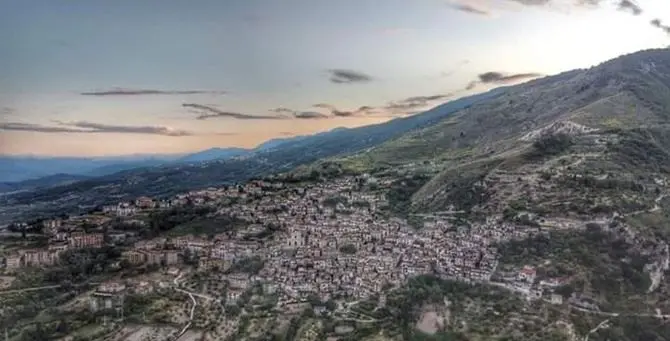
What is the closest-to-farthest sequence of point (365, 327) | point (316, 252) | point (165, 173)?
point (365, 327), point (316, 252), point (165, 173)

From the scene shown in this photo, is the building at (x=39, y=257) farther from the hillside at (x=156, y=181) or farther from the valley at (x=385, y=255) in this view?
the hillside at (x=156, y=181)

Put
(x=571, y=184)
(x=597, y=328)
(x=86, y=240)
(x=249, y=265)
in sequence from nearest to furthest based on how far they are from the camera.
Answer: (x=597, y=328) → (x=249, y=265) → (x=86, y=240) → (x=571, y=184)

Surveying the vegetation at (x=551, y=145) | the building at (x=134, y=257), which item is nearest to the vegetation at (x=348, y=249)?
the building at (x=134, y=257)

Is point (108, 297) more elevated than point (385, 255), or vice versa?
point (385, 255)

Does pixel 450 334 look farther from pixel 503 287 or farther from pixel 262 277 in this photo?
Answer: pixel 262 277

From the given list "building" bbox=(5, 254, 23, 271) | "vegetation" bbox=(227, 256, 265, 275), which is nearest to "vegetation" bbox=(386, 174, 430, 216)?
"vegetation" bbox=(227, 256, 265, 275)

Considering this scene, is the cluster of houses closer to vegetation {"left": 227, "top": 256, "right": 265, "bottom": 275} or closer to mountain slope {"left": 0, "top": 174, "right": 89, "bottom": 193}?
vegetation {"left": 227, "top": 256, "right": 265, "bottom": 275}

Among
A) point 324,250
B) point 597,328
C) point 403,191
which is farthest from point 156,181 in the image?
point 597,328

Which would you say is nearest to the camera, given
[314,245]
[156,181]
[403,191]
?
[314,245]

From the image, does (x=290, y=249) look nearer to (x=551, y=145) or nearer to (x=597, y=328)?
(x=597, y=328)

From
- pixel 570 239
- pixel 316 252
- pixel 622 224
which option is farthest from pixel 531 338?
pixel 316 252

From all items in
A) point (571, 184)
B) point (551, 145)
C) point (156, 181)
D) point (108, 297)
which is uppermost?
point (551, 145)
